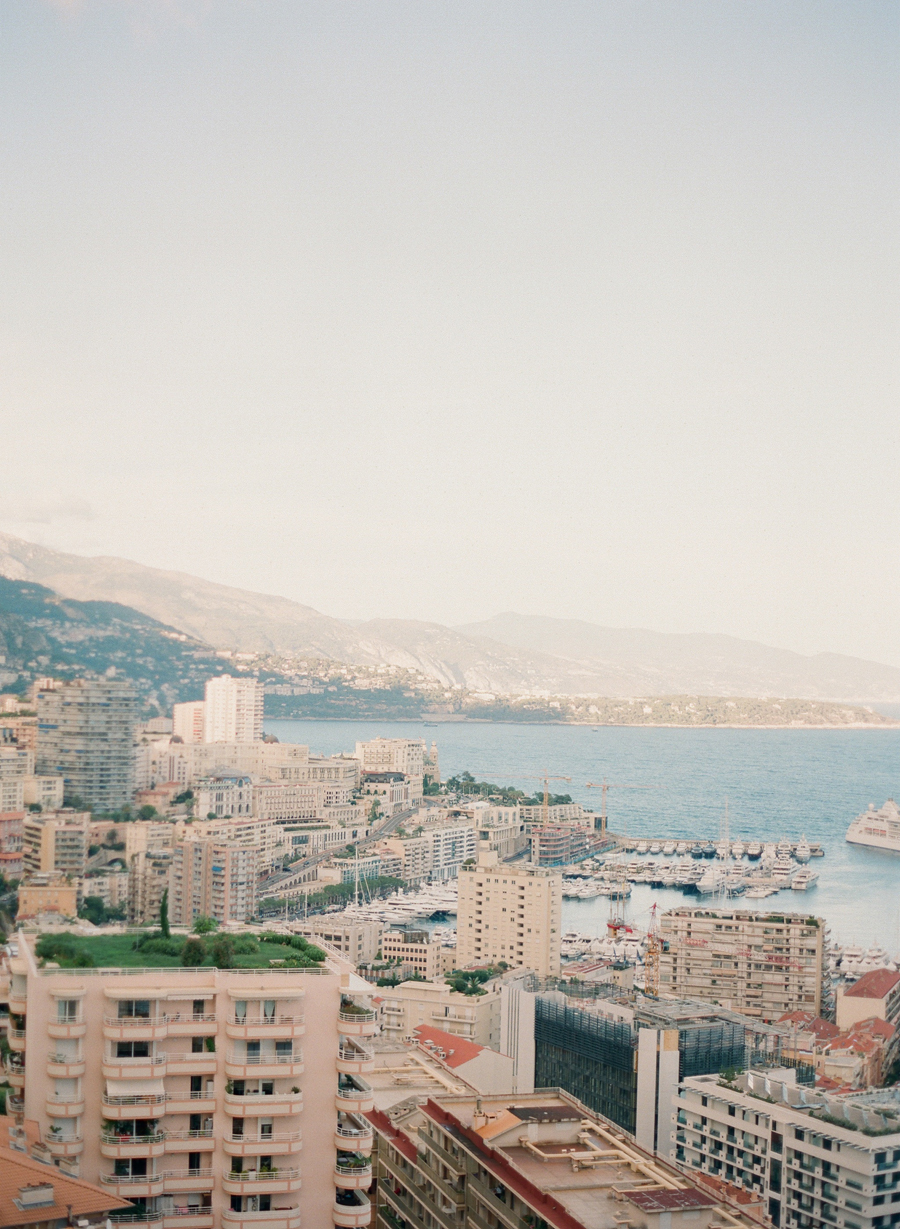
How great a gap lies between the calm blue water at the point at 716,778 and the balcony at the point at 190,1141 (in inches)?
355

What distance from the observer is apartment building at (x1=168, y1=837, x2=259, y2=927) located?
1009cm

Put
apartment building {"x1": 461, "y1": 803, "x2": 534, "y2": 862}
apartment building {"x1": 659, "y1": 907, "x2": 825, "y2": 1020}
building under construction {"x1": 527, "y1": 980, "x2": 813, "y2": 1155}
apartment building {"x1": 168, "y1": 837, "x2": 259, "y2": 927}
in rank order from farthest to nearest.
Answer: apartment building {"x1": 461, "y1": 803, "x2": 534, "y2": 862} → apartment building {"x1": 168, "y1": 837, "x2": 259, "y2": 927} → apartment building {"x1": 659, "y1": 907, "x2": 825, "y2": 1020} → building under construction {"x1": 527, "y1": 980, "x2": 813, "y2": 1155}

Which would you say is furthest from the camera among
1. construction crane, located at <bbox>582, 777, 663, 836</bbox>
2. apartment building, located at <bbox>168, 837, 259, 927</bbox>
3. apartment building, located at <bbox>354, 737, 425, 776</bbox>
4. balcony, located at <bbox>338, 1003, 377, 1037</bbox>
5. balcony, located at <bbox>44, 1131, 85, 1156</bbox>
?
apartment building, located at <bbox>354, 737, 425, 776</bbox>

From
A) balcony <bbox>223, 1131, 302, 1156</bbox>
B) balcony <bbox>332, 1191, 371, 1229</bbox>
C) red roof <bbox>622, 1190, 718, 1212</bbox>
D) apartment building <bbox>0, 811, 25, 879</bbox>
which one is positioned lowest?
apartment building <bbox>0, 811, 25, 879</bbox>

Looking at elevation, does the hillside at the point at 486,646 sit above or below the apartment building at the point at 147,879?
above

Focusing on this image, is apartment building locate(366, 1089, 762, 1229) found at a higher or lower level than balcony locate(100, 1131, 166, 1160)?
lower

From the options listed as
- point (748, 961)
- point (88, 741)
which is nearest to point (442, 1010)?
point (748, 961)

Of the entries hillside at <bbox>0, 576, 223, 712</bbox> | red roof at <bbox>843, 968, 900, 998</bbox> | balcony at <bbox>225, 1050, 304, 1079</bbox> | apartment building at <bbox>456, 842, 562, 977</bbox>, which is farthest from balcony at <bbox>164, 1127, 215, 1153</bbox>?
hillside at <bbox>0, 576, 223, 712</bbox>

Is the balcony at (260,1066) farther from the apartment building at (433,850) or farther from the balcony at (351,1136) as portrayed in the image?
the apartment building at (433,850)

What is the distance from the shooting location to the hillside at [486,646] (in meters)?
20.2

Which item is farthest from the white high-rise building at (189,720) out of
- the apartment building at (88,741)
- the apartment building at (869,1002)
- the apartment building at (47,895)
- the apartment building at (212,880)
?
the apartment building at (869,1002)

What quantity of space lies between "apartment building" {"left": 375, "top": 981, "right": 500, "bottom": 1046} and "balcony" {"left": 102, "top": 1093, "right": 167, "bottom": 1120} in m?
4.02

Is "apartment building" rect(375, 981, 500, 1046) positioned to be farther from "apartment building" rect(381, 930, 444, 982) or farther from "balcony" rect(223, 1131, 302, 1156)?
"balcony" rect(223, 1131, 302, 1156)

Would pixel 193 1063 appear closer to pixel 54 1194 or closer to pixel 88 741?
pixel 54 1194
